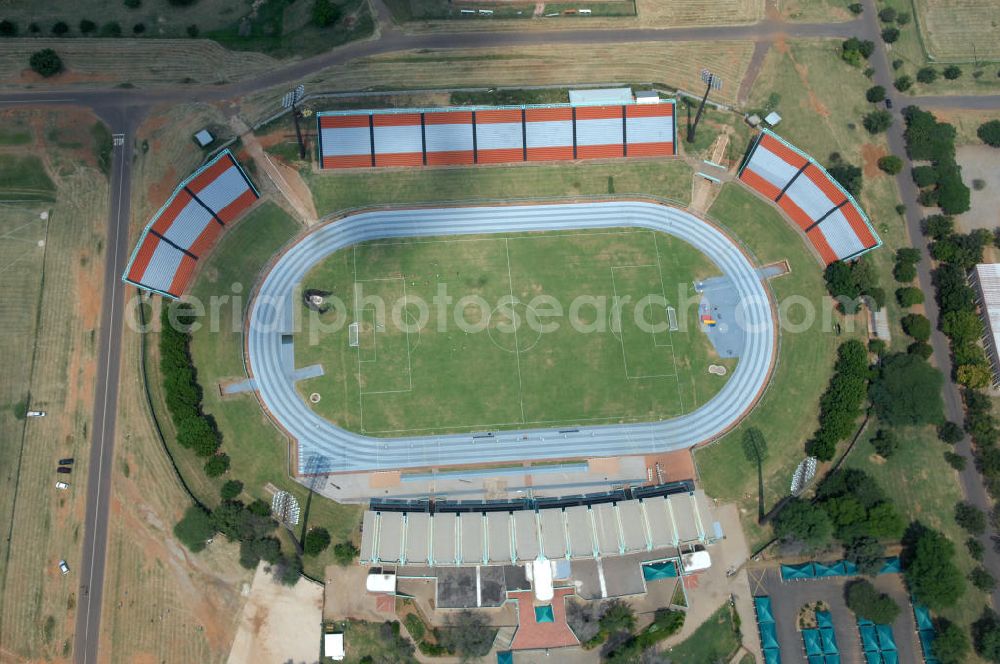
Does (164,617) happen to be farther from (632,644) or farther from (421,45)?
(421,45)

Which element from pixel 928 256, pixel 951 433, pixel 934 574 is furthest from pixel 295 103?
pixel 934 574

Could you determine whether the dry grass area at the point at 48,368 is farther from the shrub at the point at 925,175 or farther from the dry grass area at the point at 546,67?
the shrub at the point at 925,175

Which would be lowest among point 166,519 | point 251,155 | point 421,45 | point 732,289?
point 166,519

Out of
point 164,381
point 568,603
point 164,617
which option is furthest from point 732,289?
point 164,617

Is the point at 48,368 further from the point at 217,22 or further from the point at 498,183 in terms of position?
the point at 498,183

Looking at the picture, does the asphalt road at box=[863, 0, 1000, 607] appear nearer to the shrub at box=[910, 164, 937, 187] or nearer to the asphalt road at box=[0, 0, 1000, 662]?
the asphalt road at box=[0, 0, 1000, 662]

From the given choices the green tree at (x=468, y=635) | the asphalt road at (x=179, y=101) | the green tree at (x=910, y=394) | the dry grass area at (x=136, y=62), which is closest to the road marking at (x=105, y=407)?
the asphalt road at (x=179, y=101)
